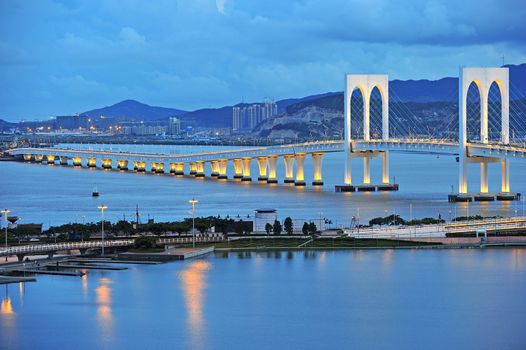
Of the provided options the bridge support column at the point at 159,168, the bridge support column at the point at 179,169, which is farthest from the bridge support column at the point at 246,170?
the bridge support column at the point at 159,168

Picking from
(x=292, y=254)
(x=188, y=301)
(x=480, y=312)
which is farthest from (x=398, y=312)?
(x=292, y=254)

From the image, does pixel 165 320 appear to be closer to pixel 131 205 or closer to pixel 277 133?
pixel 131 205

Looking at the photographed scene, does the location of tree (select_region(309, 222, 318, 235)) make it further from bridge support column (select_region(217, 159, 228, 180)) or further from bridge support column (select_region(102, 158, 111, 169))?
bridge support column (select_region(102, 158, 111, 169))

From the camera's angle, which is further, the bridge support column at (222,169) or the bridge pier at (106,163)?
the bridge pier at (106,163)

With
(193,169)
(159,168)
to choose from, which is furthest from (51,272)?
(159,168)

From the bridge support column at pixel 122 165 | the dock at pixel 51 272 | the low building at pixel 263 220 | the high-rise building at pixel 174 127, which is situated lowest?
the dock at pixel 51 272

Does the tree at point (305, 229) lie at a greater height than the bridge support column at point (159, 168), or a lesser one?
lesser

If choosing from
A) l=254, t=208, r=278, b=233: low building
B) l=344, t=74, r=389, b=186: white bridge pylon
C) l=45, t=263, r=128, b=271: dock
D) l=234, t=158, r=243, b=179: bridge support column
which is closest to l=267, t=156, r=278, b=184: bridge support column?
l=234, t=158, r=243, b=179: bridge support column

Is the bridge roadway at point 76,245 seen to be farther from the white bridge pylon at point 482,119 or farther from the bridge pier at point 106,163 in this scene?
the bridge pier at point 106,163
